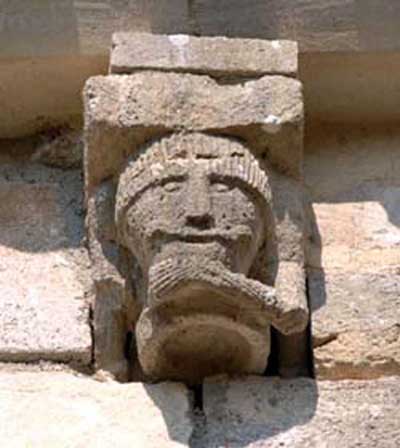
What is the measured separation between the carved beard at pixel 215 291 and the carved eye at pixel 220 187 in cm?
15

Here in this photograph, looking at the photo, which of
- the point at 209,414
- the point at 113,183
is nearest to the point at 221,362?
the point at 209,414

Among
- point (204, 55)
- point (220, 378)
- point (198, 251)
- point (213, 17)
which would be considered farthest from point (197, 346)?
point (213, 17)

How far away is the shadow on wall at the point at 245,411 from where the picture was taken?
3500 millimetres

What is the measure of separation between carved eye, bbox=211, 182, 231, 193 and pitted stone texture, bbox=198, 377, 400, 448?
0.28 metres

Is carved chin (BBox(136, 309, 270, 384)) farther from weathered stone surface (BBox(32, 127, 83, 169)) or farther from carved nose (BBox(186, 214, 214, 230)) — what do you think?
weathered stone surface (BBox(32, 127, 83, 169))

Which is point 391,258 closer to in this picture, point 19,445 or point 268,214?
point 268,214

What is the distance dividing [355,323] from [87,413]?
1.41ft

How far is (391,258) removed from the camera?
12.4 feet

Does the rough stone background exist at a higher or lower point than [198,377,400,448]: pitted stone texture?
higher

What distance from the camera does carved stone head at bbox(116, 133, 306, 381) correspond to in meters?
3.45

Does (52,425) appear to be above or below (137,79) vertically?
below

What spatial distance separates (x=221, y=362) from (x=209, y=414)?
0.33ft

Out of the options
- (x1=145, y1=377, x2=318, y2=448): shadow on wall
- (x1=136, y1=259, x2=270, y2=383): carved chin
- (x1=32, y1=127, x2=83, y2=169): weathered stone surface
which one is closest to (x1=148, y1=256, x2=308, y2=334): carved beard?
(x1=136, y1=259, x2=270, y2=383): carved chin

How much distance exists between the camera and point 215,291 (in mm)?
3436
